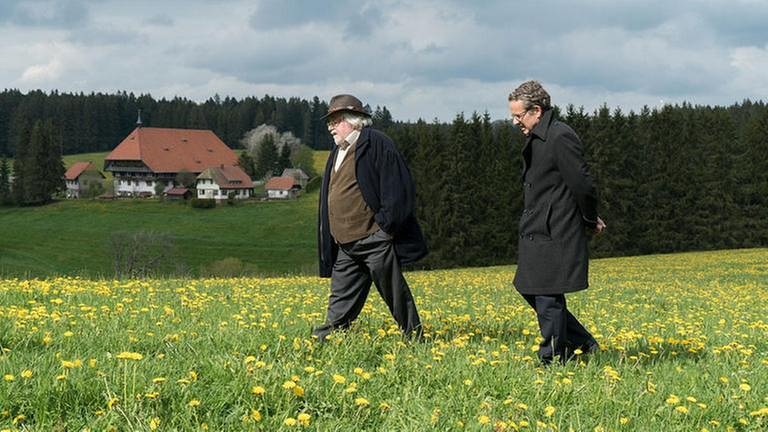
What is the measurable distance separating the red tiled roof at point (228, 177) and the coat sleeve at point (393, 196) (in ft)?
370

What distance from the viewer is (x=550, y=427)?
379cm

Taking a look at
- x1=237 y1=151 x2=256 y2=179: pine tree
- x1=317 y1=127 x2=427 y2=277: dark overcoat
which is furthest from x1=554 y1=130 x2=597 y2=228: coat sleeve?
x1=237 y1=151 x2=256 y2=179: pine tree

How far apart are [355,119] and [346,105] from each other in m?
0.15

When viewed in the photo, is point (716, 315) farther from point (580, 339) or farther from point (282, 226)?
point (282, 226)

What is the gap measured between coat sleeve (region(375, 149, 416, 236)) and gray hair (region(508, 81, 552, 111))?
115 centimetres

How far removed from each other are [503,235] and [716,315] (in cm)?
5325

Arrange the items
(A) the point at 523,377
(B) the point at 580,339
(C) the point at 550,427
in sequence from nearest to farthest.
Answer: (C) the point at 550,427, (A) the point at 523,377, (B) the point at 580,339

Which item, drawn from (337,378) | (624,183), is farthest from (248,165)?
(337,378)

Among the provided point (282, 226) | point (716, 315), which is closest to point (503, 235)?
point (282, 226)

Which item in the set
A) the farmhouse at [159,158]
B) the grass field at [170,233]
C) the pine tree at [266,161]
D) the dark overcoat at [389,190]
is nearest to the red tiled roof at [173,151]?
the farmhouse at [159,158]

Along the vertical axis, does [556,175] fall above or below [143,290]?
above

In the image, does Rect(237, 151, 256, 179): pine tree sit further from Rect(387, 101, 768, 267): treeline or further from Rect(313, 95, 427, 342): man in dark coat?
Rect(313, 95, 427, 342): man in dark coat

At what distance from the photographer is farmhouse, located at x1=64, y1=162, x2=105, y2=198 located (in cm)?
11625

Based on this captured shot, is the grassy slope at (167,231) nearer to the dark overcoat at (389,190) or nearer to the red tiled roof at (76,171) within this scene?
the red tiled roof at (76,171)
